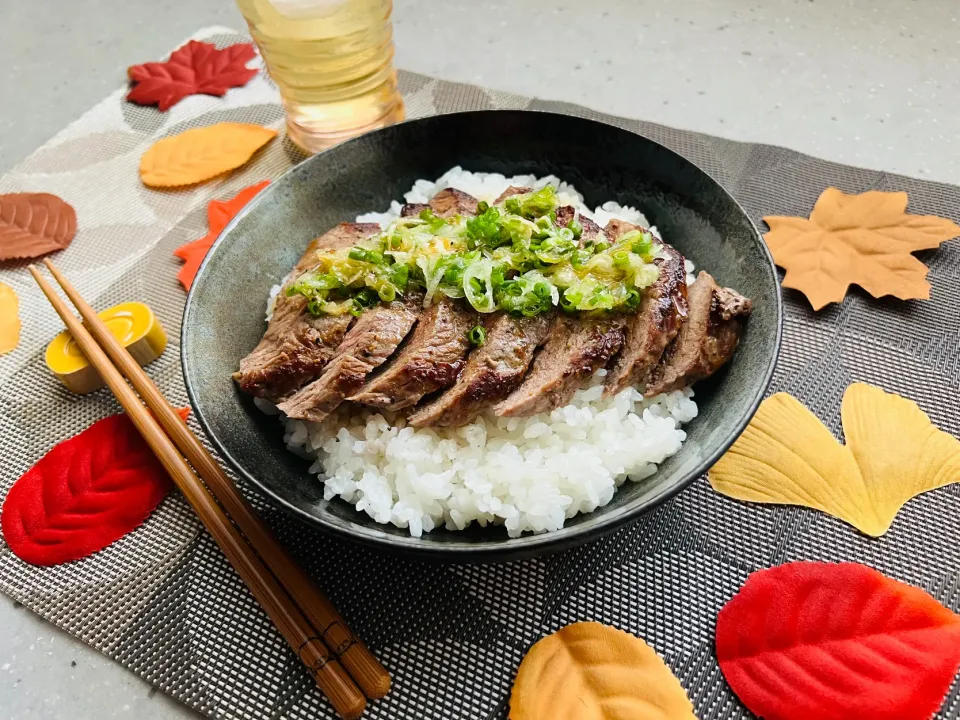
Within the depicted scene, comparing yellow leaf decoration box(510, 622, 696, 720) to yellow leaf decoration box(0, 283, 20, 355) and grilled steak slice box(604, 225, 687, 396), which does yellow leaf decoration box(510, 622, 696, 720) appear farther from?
yellow leaf decoration box(0, 283, 20, 355)

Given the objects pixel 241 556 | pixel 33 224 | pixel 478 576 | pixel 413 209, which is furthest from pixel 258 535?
pixel 33 224

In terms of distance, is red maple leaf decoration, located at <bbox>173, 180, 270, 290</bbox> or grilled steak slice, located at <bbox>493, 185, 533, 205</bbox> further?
red maple leaf decoration, located at <bbox>173, 180, 270, 290</bbox>

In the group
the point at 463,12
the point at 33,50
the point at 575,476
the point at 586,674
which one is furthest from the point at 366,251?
the point at 33,50

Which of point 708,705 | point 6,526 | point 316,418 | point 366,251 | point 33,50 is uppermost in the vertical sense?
point 33,50

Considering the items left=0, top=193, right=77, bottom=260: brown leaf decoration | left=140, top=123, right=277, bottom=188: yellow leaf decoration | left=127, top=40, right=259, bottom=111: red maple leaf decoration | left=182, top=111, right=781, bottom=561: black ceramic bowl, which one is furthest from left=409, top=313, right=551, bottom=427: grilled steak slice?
left=127, top=40, right=259, bottom=111: red maple leaf decoration

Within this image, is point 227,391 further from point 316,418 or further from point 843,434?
point 843,434

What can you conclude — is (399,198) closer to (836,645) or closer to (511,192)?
(511,192)
